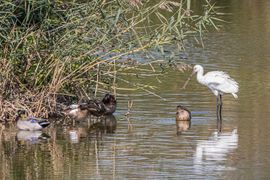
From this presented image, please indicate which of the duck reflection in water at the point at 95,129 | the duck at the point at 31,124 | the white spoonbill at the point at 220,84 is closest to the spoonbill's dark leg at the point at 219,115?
the white spoonbill at the point at 220,84

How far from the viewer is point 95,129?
16.1 meters

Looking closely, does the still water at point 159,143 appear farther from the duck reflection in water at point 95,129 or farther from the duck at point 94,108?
the duck at point 94,108

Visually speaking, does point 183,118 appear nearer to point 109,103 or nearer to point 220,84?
point 109,103

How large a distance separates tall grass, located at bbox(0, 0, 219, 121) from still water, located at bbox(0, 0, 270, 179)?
22.8 inches

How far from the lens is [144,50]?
52.9 feet

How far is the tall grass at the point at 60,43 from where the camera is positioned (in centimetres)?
1594

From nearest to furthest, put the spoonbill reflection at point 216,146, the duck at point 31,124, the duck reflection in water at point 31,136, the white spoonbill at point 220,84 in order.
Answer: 1. the spoonbill reflection at point 216,146
2. the duck reflection in water at point 31,136
3. the duck at point 31,124
4. the white spoonbill at point 220,84

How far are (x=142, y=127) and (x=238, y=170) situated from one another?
3.57 metres

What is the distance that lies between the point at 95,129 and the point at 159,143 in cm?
194

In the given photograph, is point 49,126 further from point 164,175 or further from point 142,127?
point 164,175

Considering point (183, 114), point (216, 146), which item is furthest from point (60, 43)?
point (216, 146)

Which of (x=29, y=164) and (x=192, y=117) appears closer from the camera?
(x=29, y=164)

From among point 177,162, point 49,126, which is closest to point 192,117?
point 49,126

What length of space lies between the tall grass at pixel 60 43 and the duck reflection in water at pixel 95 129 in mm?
638
